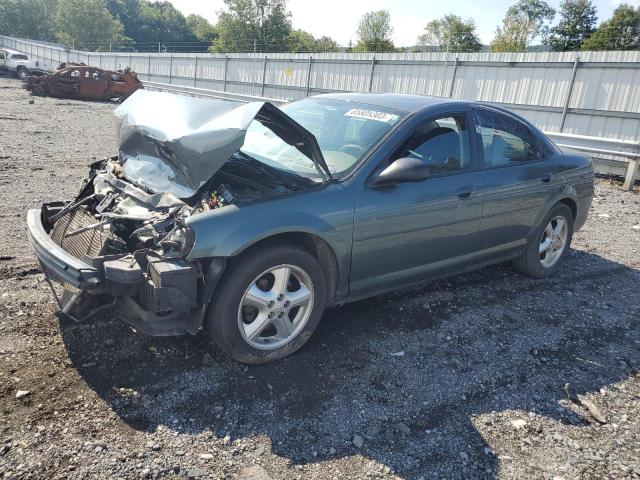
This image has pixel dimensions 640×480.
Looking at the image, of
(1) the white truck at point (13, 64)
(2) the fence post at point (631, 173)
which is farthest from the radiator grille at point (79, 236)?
(1) the white truck at point (13, 64)

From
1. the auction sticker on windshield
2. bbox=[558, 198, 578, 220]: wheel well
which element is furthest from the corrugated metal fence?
the auction sticker on windshield

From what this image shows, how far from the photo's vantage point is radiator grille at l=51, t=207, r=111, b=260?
10.4 ft

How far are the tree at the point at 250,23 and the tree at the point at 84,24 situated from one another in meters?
16.8

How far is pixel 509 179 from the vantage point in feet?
15.0

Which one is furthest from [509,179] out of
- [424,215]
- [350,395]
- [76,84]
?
[76,84]

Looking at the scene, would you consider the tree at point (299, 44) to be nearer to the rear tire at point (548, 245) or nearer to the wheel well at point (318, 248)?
the rear tire at point (548, 245)

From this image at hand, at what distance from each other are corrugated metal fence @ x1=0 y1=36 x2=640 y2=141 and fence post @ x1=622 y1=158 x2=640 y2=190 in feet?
11.6

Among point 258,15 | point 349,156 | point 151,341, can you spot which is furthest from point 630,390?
point 258,15

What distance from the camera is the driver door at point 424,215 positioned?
3.66m

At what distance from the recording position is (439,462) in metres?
2.68

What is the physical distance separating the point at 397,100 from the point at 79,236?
109 inches

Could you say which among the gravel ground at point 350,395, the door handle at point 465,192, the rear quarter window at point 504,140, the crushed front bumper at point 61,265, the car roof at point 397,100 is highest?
the car roof at point 397,100

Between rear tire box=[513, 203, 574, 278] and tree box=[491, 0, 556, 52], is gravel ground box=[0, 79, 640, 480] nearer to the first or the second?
rear tire box=[513, 203, 574, 278]

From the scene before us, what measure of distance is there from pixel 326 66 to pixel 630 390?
20101 millimetres
